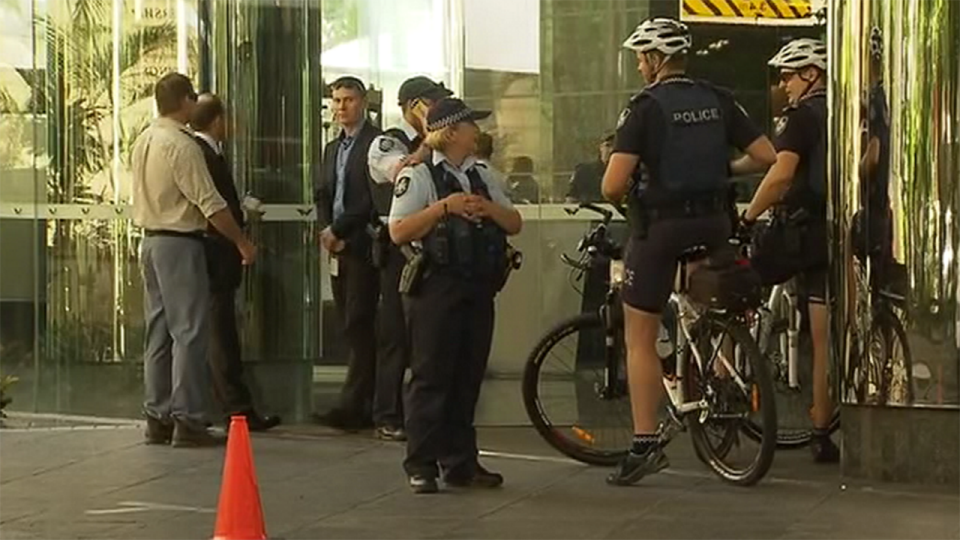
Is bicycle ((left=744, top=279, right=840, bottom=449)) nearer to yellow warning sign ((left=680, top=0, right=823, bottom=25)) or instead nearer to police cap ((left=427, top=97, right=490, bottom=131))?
police cap ((left=427, top=97, right=490, bottom=131))

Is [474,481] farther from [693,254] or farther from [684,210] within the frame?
[684,210]

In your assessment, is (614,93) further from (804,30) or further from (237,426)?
(237,426)

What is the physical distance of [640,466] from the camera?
9203mm

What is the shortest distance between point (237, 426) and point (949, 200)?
315cm

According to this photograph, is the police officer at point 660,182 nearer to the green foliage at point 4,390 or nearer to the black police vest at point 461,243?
the black police vest at point 461,243

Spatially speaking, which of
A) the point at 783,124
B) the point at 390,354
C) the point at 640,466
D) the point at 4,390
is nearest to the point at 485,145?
the point at 390,354

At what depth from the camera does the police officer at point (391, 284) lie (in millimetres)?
10969

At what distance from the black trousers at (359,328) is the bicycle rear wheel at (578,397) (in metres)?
1.59

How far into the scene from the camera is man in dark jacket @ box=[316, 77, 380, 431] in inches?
448

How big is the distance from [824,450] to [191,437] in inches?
125

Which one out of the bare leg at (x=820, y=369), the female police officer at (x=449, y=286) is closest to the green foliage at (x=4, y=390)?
the female police officer at (x=449, y=286)

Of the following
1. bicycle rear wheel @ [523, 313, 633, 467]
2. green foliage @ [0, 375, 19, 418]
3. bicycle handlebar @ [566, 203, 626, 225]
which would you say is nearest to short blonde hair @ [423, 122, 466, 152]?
bicycle rear wheel @ [523, 313, 633, 467]

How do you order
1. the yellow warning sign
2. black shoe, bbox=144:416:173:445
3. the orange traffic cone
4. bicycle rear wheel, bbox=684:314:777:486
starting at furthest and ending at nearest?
the yellow warning sign < black shoe, bbox=144:416:173:445 < bicycle rear wheel, bbox=684:314:777:486 < the orange traffic cone

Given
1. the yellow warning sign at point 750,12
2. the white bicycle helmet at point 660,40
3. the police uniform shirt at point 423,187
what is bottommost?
the police uniform shirt at point 423,187
